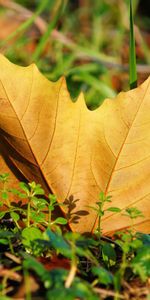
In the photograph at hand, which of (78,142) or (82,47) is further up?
(78,142)

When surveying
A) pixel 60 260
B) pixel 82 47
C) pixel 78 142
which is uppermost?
pixel 78 142

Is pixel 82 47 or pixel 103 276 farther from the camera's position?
pixel 82 47

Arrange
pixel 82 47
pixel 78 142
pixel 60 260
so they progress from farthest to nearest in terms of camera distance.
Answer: pixel 82 47
pixel 78 142
pixel 60 260

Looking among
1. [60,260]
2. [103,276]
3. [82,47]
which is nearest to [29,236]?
[60,260]

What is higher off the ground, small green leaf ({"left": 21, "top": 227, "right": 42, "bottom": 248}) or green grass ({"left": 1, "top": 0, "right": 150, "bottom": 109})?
small green leaf ({"left": 21, "top": 227, "right": 42, "bottom": 248})

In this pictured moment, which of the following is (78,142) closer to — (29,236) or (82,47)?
(29,236)

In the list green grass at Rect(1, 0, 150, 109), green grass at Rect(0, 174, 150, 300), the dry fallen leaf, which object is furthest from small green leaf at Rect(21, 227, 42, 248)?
green grass at Rect(1, 0, 150, 109)

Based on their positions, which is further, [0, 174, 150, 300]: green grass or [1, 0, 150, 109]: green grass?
[1, 0, 150, 109]: green grass

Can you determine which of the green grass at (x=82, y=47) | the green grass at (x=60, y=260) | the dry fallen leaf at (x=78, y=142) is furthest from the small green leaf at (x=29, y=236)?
the green grass at (x=82, y=47)

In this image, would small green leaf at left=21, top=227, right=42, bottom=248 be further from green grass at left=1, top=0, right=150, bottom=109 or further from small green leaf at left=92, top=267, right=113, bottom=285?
green grass at left=1, top=0, right=150, bottom=109

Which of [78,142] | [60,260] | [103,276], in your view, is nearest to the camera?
[103,276]
